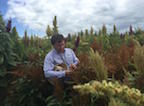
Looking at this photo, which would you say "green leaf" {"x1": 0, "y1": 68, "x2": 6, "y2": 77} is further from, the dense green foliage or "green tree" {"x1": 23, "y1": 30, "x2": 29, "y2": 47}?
"green tree" {"x1": 23, "y1": 30, "x2": 29, "y2": 47}

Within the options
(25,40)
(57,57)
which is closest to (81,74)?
(57,57)

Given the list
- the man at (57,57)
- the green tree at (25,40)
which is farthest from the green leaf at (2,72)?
the green tree at (25,40)

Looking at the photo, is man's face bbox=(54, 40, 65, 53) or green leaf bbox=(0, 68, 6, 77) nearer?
man's face bbox=(54, 40, 65, 53)

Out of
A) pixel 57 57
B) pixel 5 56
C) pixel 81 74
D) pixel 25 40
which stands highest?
pixel 25 40

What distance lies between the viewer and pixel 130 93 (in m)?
2.98

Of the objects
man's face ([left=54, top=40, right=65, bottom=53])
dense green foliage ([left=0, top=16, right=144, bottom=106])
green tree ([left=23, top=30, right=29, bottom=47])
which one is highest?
green tree ([left=23, top=30, right=29, bottom=47])

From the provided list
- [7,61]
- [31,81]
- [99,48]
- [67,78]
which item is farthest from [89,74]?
[7,61]

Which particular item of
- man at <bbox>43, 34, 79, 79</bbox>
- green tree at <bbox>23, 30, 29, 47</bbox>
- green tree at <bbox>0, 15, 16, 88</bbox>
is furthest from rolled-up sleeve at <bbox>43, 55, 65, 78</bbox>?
green tree at <bbox>23, 30, 29, 47</bbox>

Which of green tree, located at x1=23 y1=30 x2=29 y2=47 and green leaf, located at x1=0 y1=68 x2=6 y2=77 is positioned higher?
green tree, located at x1=23 y1=30 x2=29 y2=47

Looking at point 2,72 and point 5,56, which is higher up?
point 5,56

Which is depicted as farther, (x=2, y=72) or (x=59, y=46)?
(x=2, y=72)

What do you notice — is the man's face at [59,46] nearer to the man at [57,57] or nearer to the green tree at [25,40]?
the man at [57,57]

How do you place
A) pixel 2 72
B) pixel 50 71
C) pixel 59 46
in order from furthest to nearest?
pixel 2 72 → pixel 59 46 → pixel 50 71

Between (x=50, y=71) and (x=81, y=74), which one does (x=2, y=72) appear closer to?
(x=50, y=71)
